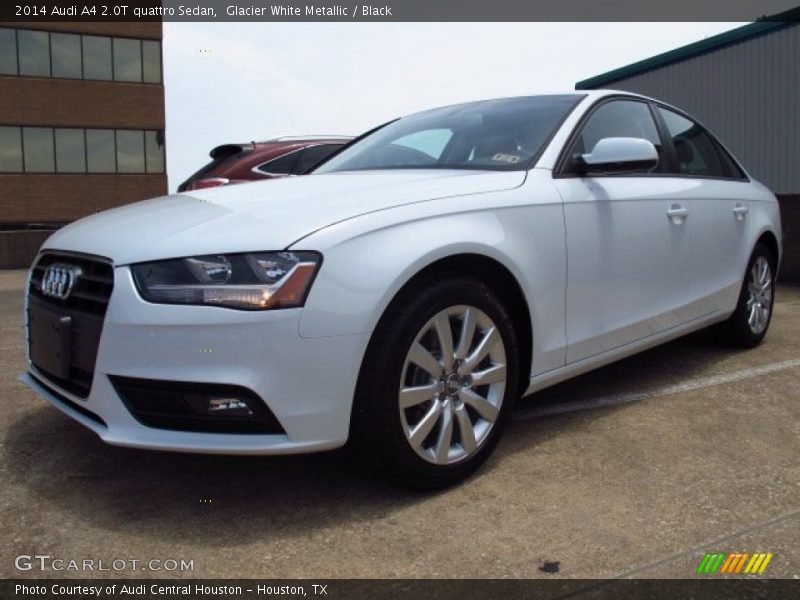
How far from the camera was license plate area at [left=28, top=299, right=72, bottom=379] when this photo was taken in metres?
2.51

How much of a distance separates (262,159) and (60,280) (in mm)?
3791

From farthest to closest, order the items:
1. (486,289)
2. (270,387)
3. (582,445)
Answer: (582,445)
(486,289)
(270,387)

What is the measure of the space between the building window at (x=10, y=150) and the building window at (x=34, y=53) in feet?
7.07

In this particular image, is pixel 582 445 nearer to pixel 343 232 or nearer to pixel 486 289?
pixel 486 289

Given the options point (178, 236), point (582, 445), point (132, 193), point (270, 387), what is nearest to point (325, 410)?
point (270, 387)

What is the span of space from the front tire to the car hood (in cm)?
37

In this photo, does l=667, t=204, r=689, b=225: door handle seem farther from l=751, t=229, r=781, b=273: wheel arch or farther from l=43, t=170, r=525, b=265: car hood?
l=751, t=229, r=781, b=273: wheel arch

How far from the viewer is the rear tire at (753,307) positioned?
14.9ft

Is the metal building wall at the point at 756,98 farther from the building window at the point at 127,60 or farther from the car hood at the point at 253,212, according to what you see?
the building window at the point at 127,60

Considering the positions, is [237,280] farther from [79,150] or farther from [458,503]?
[79,150]

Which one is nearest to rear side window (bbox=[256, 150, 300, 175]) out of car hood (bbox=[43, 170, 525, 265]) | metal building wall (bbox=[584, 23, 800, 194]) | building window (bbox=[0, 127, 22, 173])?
car hood (bbox=[43, 170, 525, 265])

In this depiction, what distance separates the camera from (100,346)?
235cm

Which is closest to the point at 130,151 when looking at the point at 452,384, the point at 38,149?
the point at 38,149

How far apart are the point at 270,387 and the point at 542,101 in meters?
2.09
